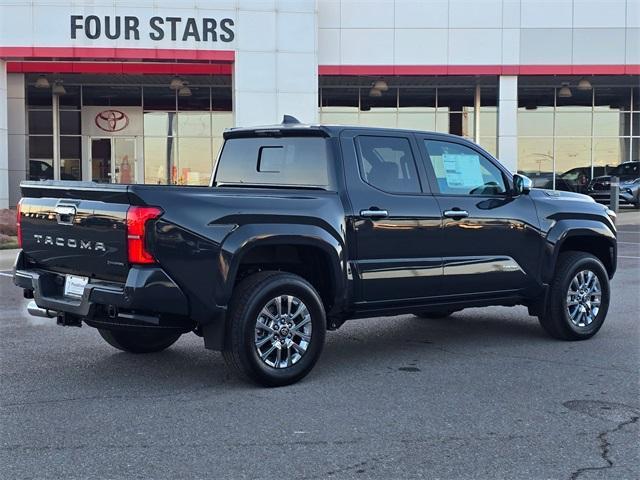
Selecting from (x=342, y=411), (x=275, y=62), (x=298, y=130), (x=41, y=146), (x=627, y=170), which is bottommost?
(x=342, y=411)

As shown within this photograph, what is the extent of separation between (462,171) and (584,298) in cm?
181

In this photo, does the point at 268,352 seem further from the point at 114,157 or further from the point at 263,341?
the point at 114,157

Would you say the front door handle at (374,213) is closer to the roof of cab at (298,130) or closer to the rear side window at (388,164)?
the rear side window at (388,164)

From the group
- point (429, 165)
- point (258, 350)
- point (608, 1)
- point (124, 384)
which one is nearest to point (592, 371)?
point (429, 165)

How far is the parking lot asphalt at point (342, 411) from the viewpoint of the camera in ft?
14.3

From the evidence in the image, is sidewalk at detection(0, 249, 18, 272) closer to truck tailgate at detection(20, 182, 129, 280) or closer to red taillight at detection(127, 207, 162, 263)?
truck tailgate at detection(20, 182, 129, 280)

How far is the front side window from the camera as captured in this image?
23.0ft

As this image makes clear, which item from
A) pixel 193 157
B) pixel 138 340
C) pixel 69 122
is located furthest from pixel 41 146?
pixel 138 340

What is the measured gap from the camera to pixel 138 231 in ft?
17.3

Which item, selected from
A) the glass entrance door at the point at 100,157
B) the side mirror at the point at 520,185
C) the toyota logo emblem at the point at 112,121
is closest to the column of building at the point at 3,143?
the toyota logo emblem at the point at 112,121

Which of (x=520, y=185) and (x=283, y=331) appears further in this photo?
(x=520, y=185)

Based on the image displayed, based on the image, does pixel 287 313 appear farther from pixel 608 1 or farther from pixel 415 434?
pixel 608 1

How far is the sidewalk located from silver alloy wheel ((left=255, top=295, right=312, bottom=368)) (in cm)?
920

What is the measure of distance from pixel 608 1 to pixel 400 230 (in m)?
22.9
